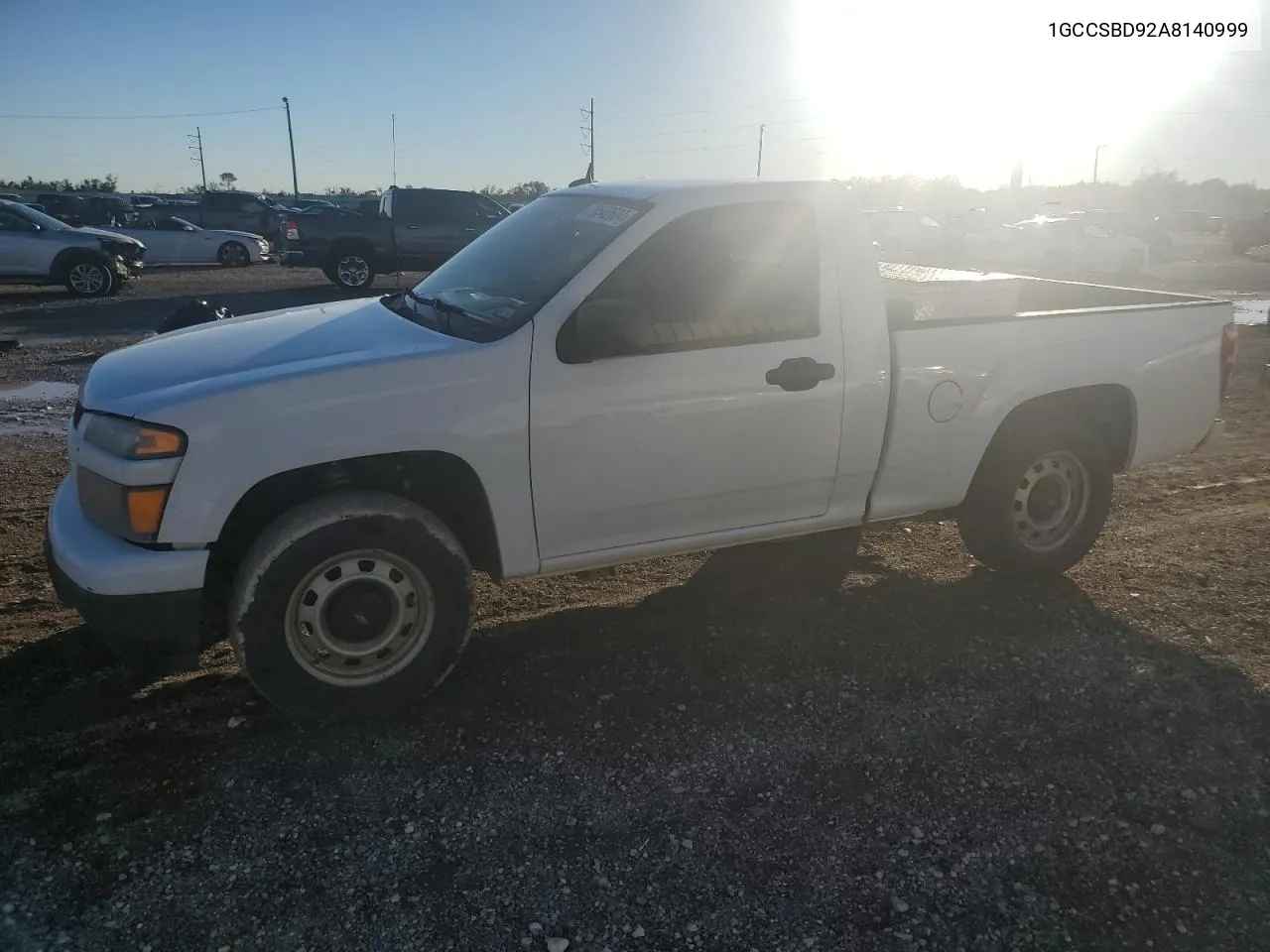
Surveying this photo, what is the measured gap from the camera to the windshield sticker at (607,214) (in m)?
3.90

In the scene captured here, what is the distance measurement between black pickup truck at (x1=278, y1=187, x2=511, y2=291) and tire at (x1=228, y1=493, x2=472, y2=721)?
15.6m

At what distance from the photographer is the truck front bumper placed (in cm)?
314

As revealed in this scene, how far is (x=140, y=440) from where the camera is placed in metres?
3.13

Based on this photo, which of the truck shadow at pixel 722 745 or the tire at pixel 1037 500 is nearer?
the truck shadow at pixel 722 745

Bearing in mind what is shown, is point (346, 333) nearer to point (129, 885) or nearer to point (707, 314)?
Result: point (707, 314)

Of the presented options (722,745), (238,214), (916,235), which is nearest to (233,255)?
(238,214)

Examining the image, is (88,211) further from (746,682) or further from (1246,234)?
(1246,234)

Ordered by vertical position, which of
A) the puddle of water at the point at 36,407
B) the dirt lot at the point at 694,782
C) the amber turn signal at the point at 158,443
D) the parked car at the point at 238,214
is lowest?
the dirt lot at the point at 694,782

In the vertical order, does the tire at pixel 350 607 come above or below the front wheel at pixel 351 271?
below

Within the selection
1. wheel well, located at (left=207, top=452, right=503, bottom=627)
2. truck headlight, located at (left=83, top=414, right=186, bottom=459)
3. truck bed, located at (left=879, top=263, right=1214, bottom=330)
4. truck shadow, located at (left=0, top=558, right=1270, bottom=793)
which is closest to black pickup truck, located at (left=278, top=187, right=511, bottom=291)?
truck bed, located at (left=879, top=263, right=1214, bottom=330)

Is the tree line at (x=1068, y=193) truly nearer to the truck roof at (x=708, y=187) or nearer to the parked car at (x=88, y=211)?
the parked car at (x=88, y=211)

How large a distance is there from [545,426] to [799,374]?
1.10m

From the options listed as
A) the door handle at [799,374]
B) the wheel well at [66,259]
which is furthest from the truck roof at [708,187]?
the wheel well at [66,259]

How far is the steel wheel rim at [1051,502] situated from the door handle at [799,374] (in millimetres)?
1419
